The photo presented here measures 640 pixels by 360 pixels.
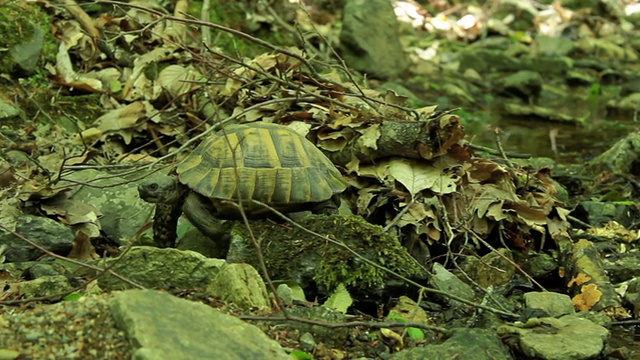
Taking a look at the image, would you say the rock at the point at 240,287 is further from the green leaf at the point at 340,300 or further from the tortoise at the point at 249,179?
the tortoise at the point at 249,179

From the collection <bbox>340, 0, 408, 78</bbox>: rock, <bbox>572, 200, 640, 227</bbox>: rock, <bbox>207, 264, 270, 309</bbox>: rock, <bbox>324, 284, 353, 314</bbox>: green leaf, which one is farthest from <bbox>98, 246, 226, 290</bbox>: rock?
<bbox>340, 0, 408, 78</bbox>: rock

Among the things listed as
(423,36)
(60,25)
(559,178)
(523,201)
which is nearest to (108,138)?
(60,25)

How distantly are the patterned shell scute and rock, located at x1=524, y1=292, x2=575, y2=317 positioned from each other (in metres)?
1.09

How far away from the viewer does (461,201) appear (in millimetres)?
4922

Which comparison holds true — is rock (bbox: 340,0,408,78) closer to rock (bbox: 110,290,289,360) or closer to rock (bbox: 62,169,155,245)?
rock (bbox: 62,169,155,245)

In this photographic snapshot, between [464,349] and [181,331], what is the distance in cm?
123

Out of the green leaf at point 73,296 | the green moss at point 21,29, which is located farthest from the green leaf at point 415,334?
the green moss at point 21,29

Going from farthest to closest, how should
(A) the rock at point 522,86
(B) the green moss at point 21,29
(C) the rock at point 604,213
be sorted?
(A) the rock at point 522,86, (B) the green moss at point 21,29, (C) the rock at point 604,213

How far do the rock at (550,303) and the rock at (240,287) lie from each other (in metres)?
1.31

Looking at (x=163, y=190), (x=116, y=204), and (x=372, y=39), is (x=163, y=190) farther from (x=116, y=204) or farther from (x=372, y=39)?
(x=372, y=39)

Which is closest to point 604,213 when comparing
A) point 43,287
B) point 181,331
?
point 43,287

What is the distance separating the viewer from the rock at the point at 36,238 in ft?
14.3

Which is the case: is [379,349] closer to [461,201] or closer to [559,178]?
[461,201]

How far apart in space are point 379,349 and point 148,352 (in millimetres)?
1257
